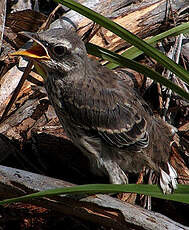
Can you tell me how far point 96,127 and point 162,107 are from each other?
2.66 ft

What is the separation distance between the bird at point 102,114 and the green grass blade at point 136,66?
0.08m

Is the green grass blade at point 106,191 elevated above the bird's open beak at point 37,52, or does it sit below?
below

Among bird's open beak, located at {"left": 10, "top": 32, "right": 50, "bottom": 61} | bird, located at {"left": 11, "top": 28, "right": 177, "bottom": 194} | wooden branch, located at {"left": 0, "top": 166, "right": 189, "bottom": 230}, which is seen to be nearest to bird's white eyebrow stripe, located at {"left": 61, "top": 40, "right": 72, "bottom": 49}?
bird, located at {"left": 11, "top": 28, "right": 177, "bottom": 194}

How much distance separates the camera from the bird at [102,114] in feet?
11.0

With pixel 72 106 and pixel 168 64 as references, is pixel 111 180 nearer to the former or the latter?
pixel 72 106

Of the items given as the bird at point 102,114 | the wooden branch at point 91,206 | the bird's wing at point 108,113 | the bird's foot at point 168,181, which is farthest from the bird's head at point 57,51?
the bird's foot at point 168,181

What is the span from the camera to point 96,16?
304 cm

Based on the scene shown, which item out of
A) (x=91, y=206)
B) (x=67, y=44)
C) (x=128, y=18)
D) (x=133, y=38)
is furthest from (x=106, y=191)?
(x=128, y=18)

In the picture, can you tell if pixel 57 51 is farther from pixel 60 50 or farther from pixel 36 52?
pixel 36 52

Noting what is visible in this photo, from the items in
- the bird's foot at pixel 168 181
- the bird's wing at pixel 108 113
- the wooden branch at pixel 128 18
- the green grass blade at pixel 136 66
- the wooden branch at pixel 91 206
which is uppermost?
the wooden branch at pixel 128 18

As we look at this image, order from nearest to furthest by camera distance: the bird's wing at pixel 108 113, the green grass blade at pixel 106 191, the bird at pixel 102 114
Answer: the green grass blade at pixel 106 191, the bird at pixel 102 114, the bird's wing at pixel 108 113

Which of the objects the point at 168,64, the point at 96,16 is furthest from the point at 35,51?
the point at 168,64

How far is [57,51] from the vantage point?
10.6 feet

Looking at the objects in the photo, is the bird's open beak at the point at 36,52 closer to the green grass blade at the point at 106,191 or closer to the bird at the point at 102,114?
the bird at the point at 102,114
